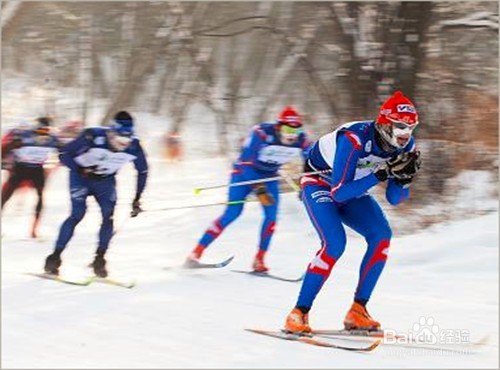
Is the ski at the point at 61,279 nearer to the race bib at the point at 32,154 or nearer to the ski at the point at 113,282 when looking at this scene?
the ski at the point at 113,282

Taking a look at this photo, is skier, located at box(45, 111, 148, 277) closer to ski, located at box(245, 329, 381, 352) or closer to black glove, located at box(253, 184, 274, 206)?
black glove, located at box(253, 184, 274, 206)

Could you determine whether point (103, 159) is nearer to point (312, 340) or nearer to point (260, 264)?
point (260, 264)

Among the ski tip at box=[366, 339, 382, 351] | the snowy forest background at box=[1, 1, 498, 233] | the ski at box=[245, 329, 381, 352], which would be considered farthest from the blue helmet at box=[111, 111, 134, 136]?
the snowy forest background at box=[1, 1, 498, 233]

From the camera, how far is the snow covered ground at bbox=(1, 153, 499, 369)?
484 cm

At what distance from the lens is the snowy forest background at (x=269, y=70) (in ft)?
37.3

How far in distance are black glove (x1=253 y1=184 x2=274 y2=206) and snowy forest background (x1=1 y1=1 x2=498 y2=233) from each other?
3.18 meters

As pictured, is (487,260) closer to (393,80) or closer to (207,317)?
(207,317)

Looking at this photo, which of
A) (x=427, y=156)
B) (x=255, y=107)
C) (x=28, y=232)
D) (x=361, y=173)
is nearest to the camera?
(x=361, y=173)

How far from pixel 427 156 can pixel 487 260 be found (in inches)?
140

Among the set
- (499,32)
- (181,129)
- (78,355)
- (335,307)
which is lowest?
(181,129)

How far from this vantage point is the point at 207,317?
19.2ft

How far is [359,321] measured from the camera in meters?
5.31

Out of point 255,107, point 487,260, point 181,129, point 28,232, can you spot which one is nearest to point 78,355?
point 487,260

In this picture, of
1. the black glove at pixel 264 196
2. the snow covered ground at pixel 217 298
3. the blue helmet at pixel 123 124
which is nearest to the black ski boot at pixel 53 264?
the snow covered ground at pixel 217 298
